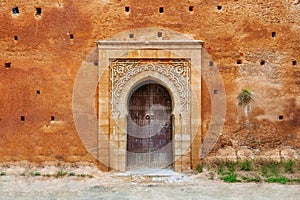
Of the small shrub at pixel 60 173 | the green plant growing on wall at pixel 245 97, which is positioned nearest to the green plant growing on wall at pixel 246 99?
the green plant growing on wall at pixel 245 97

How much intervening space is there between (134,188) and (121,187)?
27 cm

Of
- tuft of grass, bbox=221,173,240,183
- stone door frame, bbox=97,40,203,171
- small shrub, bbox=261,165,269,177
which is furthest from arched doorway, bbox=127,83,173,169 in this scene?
small shrub, bbox=261,165,269,177

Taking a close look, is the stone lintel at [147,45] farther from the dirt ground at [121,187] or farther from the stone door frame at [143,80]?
the dirt ground at [121,187]

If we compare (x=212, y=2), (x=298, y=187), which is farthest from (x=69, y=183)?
(x=212, y=2)

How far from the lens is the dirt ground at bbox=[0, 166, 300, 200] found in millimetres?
6656

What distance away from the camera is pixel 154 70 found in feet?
27.8

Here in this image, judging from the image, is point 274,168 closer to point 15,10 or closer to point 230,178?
point 230,178

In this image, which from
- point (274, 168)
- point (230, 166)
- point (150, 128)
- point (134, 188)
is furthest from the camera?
point (150, 128)

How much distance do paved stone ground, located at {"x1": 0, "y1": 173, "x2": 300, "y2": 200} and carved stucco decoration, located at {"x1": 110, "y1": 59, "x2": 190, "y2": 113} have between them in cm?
158

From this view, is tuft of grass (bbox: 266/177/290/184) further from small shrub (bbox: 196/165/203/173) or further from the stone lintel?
the stone lintel

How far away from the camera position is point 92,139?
331 inches

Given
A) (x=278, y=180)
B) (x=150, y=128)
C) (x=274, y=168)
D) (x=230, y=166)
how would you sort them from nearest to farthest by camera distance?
1. (x=278, y=180)
2. (x=274, y=168)
3. (x=230, y=166)
4. (x=150, y=128)

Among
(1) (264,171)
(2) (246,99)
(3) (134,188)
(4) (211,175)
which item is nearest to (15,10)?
(3) (134,188)

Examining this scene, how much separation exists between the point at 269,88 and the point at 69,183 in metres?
4.86
